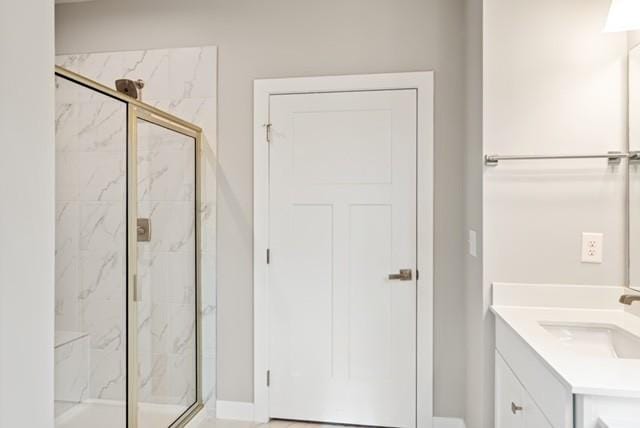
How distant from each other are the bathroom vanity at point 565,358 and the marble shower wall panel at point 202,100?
1.64 metres

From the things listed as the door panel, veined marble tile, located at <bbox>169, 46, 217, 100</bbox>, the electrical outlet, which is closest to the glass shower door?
the door panel

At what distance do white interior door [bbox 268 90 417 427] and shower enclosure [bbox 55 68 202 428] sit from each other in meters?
0.66

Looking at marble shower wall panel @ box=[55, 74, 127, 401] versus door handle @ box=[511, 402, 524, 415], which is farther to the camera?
marble shower wall panel @ box=[55, 74, 127, 401]

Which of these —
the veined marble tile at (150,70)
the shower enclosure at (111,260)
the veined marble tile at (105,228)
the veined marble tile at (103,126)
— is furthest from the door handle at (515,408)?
the veined marble tile at (150,70)

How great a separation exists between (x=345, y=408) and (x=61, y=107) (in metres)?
2.14

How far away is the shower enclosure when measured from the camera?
1.92m

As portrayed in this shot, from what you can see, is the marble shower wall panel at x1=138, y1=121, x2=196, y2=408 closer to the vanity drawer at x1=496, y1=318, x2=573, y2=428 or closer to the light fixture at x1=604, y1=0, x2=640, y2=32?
the vanity drawer at x1=496, y1=318, x2=573, y2=428

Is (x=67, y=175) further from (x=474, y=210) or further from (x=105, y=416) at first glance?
(x=474, y=210)

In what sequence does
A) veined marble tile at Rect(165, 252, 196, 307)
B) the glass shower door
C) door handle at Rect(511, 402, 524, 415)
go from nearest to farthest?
door handle at Rect(511, 402, 524, 415), the glass shower door, veined marble tile at Rect(165, 252, 196, 307)

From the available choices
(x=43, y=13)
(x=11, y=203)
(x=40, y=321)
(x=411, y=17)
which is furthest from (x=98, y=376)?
(x=411, y=17)

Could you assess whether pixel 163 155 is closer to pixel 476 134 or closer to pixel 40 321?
pixel 40 321

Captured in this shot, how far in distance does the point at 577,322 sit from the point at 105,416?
7.03ft

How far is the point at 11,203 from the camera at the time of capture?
94cm

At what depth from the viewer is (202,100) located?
267cm
